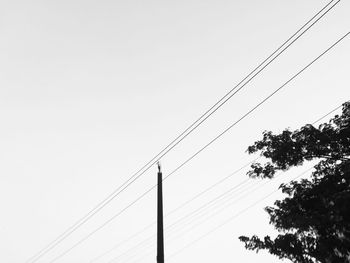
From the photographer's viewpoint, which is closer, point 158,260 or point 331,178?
point 158,260

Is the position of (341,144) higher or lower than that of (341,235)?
higher

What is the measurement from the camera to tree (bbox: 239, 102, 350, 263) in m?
14.0

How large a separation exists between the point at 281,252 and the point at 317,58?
33.0 feet

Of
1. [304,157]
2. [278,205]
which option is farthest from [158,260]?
[304,157]

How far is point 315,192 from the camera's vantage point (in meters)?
14.7

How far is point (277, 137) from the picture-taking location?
1498 centimetres

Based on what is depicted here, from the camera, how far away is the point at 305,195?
48.6 feet

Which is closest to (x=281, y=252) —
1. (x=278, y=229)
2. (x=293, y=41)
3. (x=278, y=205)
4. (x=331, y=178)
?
(x=278, y=229)

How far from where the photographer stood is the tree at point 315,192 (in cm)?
1396

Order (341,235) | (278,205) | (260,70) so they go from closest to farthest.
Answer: (260,70), (341,235), (278,205)

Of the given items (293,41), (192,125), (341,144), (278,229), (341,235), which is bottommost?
(341,235)

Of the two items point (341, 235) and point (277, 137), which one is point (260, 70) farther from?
point (341, 235)

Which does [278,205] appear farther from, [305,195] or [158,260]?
[158,260]

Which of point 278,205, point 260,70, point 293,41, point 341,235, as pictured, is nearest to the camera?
point 293,41
